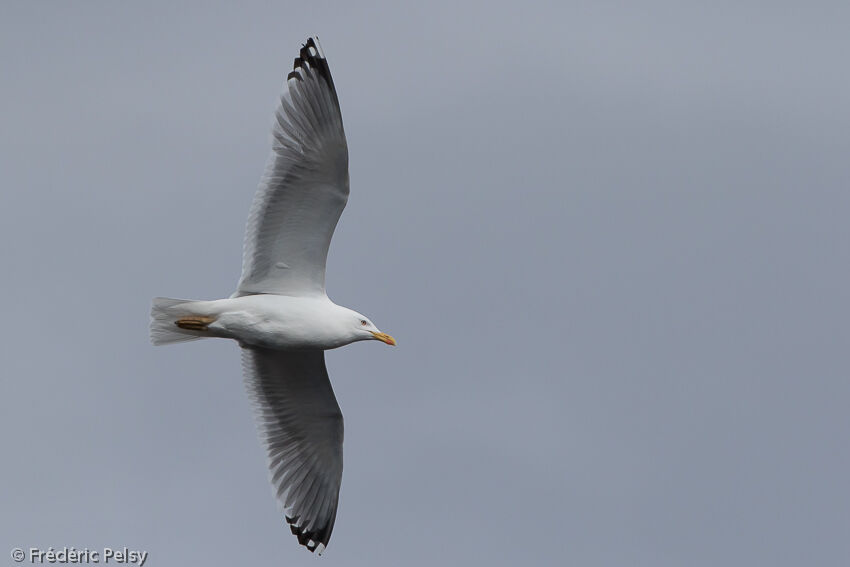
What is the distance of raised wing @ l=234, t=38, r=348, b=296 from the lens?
15.7 m

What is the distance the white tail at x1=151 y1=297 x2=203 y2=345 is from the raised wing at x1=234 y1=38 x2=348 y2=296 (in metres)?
0.69

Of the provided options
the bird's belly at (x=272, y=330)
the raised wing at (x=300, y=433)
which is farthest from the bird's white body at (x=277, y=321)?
the raised wing at (x=300, y=433)

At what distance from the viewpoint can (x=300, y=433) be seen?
1775 cm

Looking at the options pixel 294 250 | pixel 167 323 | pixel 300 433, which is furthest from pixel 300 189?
pixel 300 433

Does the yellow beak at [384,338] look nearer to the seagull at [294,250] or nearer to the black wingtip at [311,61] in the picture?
the seagull at [294,250]

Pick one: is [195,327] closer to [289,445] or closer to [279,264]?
[279,264]

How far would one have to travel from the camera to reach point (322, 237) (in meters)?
16.1

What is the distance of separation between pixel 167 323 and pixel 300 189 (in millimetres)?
2243

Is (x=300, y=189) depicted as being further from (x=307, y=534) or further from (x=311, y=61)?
(x=307, y=534)

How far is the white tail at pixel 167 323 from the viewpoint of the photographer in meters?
16.2

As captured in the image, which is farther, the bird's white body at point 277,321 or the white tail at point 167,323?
the white tail at point 167,323

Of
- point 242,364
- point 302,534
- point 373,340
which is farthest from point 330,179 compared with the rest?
point 302,534

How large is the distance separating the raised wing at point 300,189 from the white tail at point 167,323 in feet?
2.27

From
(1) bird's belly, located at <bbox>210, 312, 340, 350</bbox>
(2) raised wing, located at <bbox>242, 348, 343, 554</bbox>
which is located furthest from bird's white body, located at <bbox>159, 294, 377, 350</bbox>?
(2) raised wing, located at <bbox>242, 348, 343, 554</bbox>
